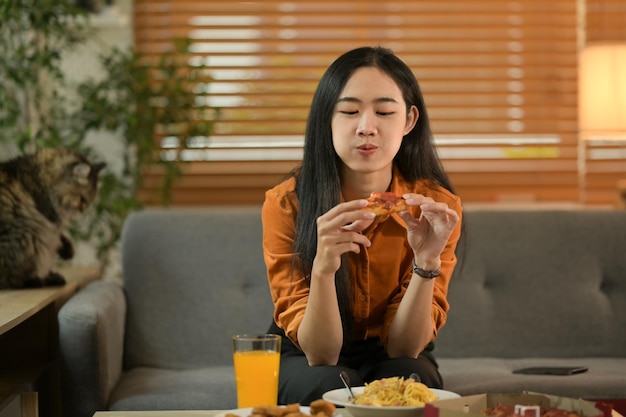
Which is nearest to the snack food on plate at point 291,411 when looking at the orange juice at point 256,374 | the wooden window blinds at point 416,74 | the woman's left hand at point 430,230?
the orange juice at point 256,374

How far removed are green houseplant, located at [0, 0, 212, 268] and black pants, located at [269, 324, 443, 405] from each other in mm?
1415

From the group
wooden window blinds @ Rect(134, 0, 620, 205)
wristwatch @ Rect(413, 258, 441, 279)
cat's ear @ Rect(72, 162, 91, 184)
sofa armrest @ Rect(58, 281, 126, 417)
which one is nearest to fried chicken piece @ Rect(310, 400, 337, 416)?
wristwatch @ Rect(413, 258, 441, 279)

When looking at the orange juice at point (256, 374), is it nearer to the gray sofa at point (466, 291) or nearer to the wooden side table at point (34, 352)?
the wooden side table at point (34, 352)

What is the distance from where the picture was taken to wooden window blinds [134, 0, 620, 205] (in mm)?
3627

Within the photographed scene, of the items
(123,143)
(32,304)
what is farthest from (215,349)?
(123,143)

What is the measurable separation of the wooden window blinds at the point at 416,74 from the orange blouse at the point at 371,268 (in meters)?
1.56

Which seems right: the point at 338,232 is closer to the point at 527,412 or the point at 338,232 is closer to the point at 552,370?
the point at 527,412

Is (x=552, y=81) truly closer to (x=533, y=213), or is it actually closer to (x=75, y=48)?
(x=533, y=213)

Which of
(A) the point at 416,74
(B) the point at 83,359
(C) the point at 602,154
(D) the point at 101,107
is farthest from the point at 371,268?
(C) the point at 602,154

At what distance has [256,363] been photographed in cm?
147

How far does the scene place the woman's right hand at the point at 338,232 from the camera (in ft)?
5.50

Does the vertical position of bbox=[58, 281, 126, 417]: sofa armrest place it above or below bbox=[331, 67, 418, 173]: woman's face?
below

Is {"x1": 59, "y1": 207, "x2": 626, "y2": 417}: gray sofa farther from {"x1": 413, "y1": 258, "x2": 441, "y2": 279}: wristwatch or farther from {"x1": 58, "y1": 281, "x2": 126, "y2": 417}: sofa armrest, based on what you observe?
{"x1": 413, "y1": 258, "x2": 441, "y2": 279}: wristwatch

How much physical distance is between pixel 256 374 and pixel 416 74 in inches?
95.5
